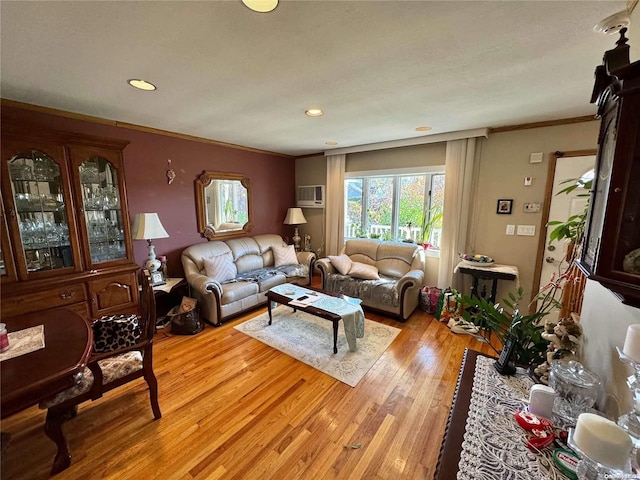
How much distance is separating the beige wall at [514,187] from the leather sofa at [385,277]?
2.80 ft

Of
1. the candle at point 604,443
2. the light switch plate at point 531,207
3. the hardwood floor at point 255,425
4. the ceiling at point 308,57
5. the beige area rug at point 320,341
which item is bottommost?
the hardwood floor at point 255,425

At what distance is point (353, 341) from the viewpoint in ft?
8.38

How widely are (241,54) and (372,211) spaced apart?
3.33 meters

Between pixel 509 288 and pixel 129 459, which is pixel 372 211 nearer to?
pixel 509 288

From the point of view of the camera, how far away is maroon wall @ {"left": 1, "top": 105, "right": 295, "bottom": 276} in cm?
275

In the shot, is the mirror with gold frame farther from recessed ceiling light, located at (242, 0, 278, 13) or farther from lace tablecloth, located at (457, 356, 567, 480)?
lace tablecloth, located at (457, 356, 567, 480)

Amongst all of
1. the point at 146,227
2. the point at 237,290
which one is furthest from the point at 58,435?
the point at 146,227

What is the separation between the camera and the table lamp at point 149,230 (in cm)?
292

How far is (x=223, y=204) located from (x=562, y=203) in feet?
14.4

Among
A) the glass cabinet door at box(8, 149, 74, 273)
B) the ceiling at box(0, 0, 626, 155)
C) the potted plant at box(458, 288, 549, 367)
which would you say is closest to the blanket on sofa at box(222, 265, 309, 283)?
the glass cabinet door at box(8, 149, 74, 273)

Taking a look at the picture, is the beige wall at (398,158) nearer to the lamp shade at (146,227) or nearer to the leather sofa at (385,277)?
the leather sofa at (385,277)

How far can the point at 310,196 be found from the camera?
16.5ft

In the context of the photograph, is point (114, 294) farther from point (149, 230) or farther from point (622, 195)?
point (622, 195)

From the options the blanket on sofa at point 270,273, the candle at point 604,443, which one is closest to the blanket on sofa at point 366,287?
the blanket on sofa at point 270,273
